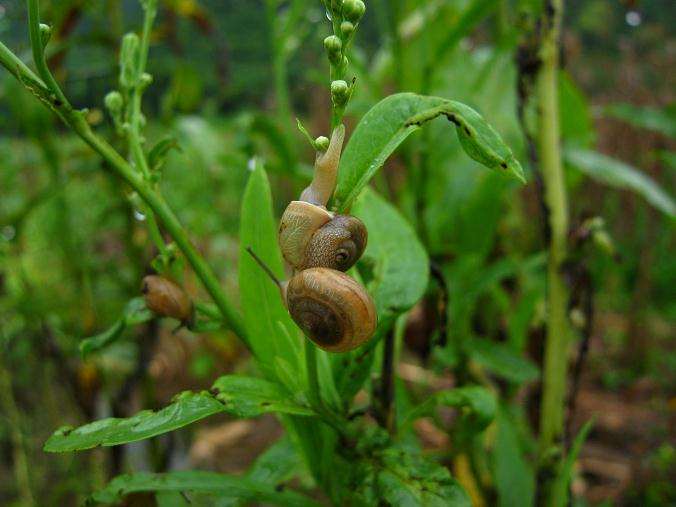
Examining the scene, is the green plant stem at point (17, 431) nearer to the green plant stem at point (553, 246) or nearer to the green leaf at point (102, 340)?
the green leaf at point (102, 340)

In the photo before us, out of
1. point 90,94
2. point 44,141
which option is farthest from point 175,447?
point 90,94

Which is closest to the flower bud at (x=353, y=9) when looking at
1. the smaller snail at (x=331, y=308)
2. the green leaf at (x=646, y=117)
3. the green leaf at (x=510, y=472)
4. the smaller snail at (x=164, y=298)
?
the smaller snail at (x=331, y=308)

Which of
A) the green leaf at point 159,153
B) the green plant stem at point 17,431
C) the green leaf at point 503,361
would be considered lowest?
the green plant stem at point 17,431

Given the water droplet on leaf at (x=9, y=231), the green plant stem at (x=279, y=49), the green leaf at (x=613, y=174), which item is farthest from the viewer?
the water droplet on leaf at (x=9, y=231)

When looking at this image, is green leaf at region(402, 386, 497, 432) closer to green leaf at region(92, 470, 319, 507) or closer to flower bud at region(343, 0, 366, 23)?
green leaf at region(92, 470, 319, 507)

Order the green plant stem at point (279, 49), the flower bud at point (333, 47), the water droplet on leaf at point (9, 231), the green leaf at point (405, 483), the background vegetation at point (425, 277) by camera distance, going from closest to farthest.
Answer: the flower bud at point (333, 47)
the green leaf at point (405, 483)
the background vegetation at point (425, 277)
the green plant stem at point (279, 49)
the water droplet on leaf at point (9, 231)

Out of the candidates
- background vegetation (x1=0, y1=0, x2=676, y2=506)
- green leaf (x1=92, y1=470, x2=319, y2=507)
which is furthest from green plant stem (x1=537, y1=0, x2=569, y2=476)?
green leaf (x1=92, y1=470, x2=319, y2=507)
